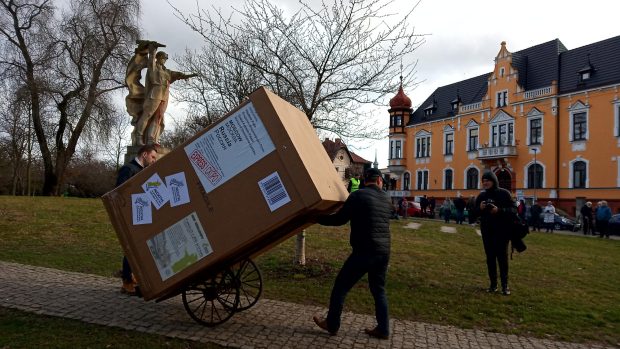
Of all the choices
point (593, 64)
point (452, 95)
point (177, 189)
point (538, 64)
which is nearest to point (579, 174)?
point (593, 64)

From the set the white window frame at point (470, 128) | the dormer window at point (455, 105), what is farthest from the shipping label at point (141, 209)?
the dormer window at point (455, 105)

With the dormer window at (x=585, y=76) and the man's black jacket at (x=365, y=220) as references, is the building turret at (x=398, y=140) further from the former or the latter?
the man's black jacket at (x=365, y=220)

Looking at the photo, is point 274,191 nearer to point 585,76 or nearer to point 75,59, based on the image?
point 75,59

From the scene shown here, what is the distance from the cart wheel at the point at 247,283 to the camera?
5832mm

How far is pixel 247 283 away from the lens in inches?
267

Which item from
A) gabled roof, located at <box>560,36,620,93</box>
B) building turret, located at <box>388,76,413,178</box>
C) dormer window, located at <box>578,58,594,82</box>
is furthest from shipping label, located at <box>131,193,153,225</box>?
building turret, located at <box>388,76,413,178</box>

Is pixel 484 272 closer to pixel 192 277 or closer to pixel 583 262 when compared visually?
pixel 583 262

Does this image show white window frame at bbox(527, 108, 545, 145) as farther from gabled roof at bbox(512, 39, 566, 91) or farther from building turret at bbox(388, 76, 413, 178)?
building turret at bbox(388, 76, 413, 178)

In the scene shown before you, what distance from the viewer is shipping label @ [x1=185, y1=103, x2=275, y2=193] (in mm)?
4547

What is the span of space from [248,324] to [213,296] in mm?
508

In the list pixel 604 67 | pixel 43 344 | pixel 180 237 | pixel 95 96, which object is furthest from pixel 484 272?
pixel 604 67

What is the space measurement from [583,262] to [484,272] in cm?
392

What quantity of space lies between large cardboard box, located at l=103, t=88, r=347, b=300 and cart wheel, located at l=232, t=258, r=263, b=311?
0.68 meters

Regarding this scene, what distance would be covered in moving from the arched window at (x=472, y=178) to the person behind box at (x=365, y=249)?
43.2 m
